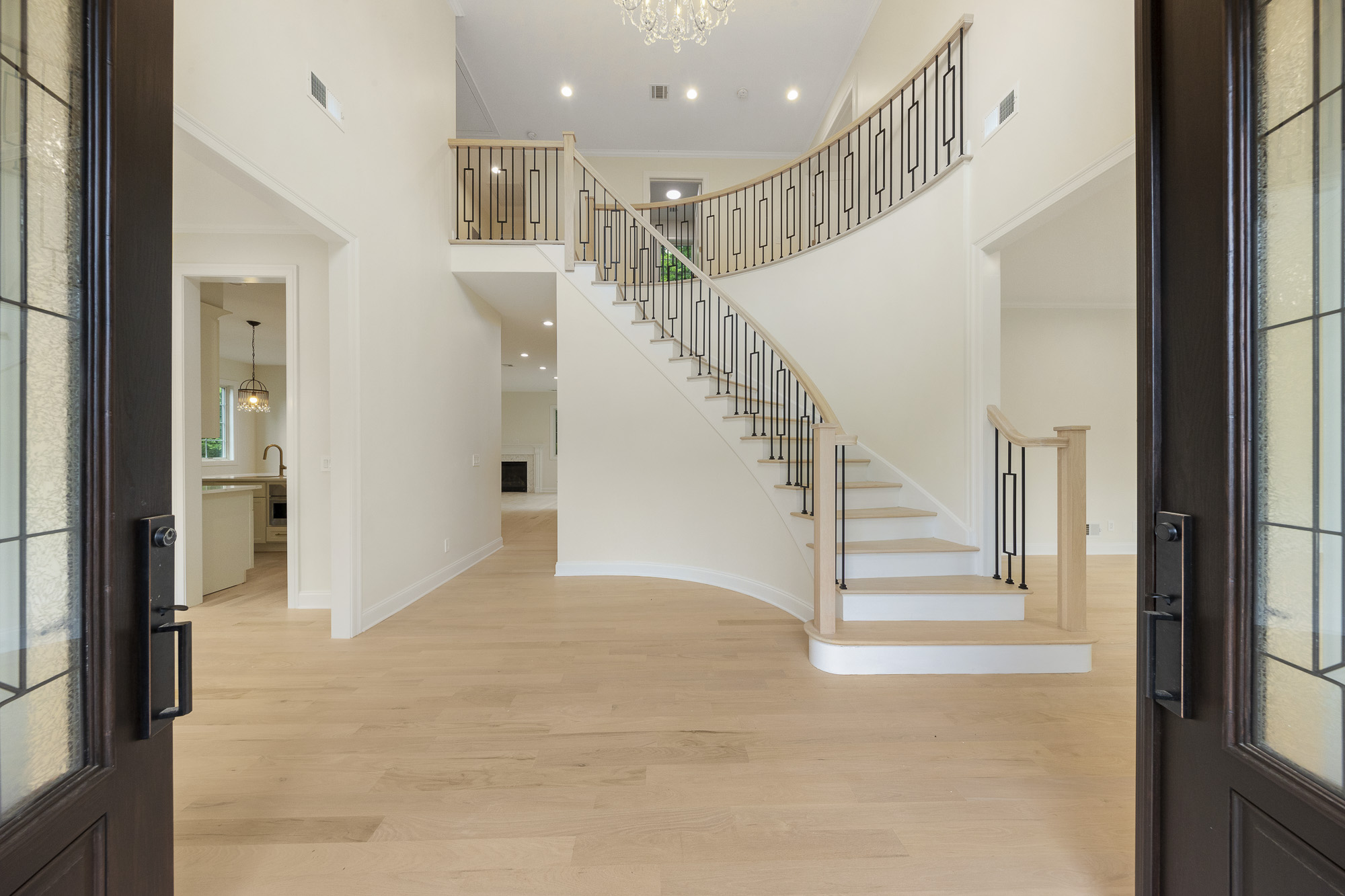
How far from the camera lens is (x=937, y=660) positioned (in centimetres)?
271

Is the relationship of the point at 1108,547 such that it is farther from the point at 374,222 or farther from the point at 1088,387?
the point at 374,222

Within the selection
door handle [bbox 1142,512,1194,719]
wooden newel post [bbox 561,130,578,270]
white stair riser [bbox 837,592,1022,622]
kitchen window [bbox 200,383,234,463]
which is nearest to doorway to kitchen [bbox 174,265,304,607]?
wooden newel post [bbox 561,130,578,270]

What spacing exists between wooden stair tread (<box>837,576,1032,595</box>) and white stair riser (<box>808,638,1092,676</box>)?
13.9 inches

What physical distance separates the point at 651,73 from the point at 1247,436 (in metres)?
6.76

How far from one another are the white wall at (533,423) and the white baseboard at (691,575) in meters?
10.1

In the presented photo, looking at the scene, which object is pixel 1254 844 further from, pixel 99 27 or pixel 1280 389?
pixel 99 27

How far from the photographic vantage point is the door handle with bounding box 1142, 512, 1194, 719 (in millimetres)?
970

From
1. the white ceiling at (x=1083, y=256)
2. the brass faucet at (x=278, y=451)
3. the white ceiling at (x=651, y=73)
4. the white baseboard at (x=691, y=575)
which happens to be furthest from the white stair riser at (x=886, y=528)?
the brass faucet at (x=278, y=451)

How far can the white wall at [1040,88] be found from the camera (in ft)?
7.92

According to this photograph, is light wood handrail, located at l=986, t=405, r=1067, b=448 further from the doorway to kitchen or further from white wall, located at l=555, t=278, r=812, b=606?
the doorway to kitchen

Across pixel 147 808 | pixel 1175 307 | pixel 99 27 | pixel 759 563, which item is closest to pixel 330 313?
pixel 99 27

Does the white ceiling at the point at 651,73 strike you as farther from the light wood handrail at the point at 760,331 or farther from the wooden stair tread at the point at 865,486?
the wooden stair tread at the point at 865,486

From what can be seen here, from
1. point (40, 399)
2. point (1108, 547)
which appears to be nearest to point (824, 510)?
point (40, 399)

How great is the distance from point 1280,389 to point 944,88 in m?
3.90
